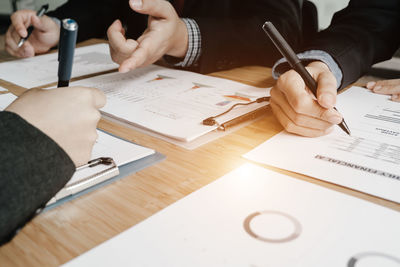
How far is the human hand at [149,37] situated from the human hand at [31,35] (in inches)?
15.1

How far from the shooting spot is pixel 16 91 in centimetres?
72

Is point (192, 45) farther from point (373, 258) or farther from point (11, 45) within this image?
point (373, 258)

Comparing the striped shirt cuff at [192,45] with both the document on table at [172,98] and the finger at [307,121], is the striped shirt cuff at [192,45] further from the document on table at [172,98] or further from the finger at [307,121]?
the finger at [307,121]

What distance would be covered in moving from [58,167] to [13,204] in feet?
0.17

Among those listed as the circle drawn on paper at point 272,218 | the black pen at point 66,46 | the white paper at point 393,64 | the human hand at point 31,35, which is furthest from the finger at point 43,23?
the white paper at point 393,64

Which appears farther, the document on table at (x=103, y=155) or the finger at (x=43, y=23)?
the finger at (x=43, y=23)

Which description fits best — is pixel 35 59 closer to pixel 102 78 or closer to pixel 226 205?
pixel 102 78

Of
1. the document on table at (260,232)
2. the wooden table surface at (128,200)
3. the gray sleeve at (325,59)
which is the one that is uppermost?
the gray sleeve at (325,59)

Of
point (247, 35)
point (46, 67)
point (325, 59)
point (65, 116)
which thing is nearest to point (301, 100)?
point (325, 59)

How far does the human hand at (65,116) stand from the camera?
384 millimetres

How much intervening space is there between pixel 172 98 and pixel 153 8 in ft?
0.72

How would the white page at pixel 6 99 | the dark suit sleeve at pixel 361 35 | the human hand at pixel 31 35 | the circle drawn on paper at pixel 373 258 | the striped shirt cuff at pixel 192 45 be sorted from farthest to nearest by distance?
the human hand at pixel 31 35 → the striped shirt cuff at pixel 192 45 → the dark suit sleeve at pixel 361 35 → the white page at pixel 6 99 → the circle drawn on paper at pixel 373 258

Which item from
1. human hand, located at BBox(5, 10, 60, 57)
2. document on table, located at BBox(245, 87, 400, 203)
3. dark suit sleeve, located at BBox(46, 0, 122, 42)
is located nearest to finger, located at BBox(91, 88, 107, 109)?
document on table, located at BBox(245, 87, 400, 203)

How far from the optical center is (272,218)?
0.33m
